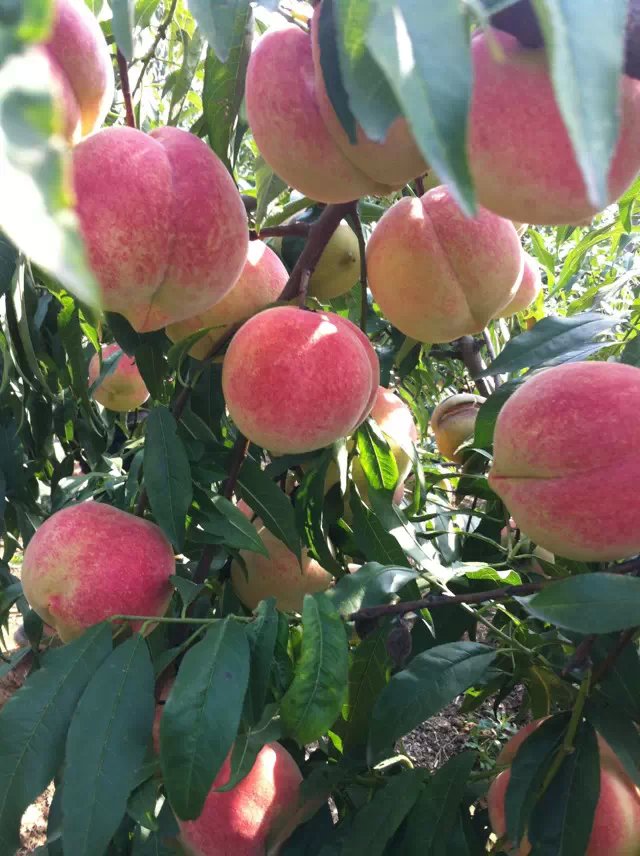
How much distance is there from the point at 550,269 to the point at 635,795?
3.44 feet

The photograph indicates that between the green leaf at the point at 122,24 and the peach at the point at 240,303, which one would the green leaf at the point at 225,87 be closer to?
the peach at the point at 240,303

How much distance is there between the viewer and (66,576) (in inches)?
35.9

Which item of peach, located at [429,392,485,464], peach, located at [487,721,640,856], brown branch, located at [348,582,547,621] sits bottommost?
peach, located at [429,392,485,464]

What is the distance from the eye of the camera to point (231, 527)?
972 mm

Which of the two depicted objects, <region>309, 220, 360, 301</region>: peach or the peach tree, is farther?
<region>309, 220, 360, 301</region>: peach

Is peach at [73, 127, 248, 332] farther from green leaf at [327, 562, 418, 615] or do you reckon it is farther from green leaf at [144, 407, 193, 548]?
green leaf at [327, 562, 418, 615]

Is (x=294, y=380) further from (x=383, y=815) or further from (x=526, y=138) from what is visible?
(x=383, y=815)

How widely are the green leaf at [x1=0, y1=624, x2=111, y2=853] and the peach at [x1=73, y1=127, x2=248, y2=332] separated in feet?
1.28

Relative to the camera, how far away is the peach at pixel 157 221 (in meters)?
0.76

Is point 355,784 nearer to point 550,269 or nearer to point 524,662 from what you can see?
point 524,662

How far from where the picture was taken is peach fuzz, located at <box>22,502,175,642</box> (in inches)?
35.6

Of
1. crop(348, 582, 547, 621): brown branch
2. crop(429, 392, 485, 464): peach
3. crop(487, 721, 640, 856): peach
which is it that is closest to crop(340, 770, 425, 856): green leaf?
crop(487, 721, 640, 856): peach

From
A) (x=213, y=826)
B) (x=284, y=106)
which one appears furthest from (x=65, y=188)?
(x=213, y=826)

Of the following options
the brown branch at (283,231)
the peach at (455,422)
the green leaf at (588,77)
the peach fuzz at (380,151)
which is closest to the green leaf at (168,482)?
the brown branch at (283,231)
